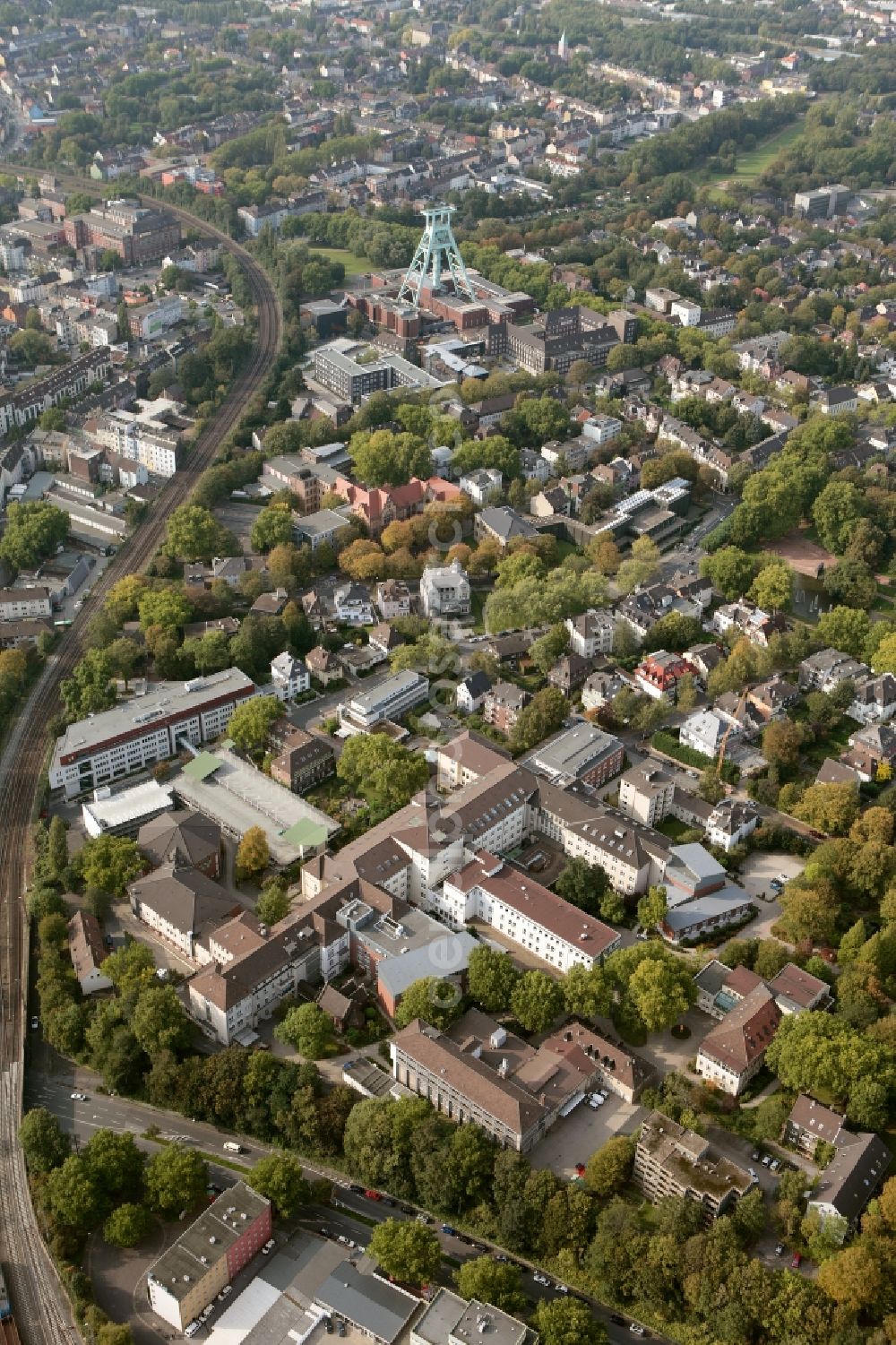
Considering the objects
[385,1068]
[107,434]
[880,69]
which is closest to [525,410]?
[107,434]

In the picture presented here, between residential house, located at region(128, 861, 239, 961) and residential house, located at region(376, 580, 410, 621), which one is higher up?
residential house, located at region(376, 580, 410, 621)

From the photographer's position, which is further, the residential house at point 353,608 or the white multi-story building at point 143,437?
the white multi-story building at point 143,437

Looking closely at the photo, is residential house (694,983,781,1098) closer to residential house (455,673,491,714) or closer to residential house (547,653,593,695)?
residential house (455,673,491,714)

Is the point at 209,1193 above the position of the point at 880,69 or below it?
below

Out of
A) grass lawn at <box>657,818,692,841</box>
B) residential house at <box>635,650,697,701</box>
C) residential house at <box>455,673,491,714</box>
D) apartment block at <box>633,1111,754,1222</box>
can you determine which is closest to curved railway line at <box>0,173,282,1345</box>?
apartment block at <box>633,1111,754,1222</box>

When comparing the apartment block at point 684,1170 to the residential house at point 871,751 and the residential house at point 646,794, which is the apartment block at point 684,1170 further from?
the residential house at point 871,751

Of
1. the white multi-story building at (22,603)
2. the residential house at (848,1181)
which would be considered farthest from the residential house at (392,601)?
the residential house at (848,1181)

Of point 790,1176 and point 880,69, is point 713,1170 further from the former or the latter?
point 880,69
